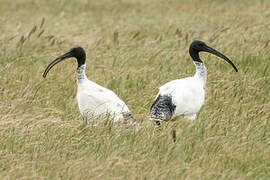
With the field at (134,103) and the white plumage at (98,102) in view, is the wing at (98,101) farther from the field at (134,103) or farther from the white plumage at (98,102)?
the field at (134,103)

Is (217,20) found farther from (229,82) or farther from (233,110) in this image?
(233,110)

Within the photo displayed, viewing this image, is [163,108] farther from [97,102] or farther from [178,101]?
[97,102]

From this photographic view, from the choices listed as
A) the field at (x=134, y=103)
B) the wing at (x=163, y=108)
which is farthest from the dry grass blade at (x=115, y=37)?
the wing at (x=163, y=108)

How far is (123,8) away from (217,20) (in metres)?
2.99

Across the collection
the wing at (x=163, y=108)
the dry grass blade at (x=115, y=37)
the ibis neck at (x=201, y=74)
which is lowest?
the wing at (x=163, y=108)

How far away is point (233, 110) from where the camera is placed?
6.62 m

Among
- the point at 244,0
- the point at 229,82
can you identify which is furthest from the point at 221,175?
the point at 244,0

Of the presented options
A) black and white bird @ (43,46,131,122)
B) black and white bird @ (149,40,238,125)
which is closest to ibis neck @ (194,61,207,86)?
black and white bird @ (149,40,238,125)

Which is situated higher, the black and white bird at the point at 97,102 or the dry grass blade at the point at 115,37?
the dry grass blade at the point at 115,37

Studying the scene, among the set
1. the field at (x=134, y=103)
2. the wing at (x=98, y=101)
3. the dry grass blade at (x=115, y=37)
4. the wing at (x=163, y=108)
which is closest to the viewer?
the field at (x=134, y=103)

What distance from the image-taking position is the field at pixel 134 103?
4.90 meters

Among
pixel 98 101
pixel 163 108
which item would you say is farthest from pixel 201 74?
pixel 98 101

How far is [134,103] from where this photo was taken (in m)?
7.04

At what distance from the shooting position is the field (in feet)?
16.1
